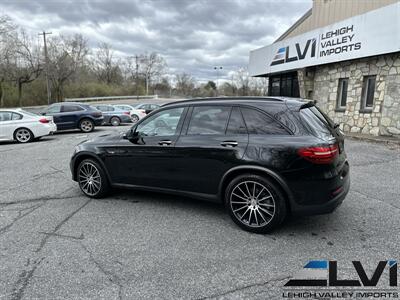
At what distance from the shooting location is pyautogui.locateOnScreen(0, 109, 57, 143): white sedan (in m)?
11.0

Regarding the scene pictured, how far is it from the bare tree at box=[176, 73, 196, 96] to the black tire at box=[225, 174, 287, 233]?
245 ft

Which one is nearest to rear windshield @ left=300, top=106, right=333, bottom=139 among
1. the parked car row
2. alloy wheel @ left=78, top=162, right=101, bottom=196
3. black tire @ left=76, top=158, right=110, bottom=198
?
black tire @ left=76, top=158, right=110, bottom=198

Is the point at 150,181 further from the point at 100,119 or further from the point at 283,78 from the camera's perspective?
the point at 283,78

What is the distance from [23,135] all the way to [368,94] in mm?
14395

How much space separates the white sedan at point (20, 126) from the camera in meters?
11.0

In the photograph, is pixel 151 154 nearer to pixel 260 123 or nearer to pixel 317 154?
pixel 260 123

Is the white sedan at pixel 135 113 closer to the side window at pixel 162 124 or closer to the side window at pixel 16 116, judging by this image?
the side window at pixel 16 116

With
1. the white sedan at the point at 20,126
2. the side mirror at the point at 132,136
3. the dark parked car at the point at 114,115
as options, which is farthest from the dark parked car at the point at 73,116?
the side mirror at the point at 132,136

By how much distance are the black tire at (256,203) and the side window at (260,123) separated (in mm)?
604

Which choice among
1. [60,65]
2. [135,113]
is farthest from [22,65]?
[135,113]

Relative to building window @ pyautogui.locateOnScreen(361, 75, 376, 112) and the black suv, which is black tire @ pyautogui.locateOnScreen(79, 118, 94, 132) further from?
building window @ pyautogui.locateOnScreen(361, 75, 376, 112)

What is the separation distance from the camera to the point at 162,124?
4.31 metres

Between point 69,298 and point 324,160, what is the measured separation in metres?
3.01

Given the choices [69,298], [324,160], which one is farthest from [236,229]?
[69,298]
